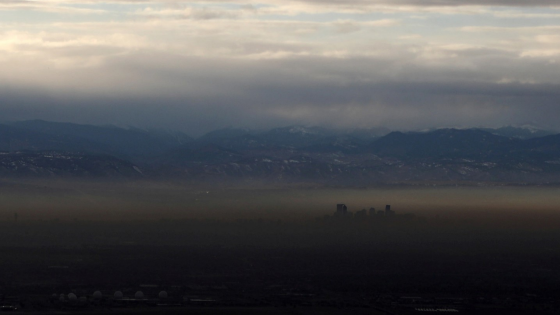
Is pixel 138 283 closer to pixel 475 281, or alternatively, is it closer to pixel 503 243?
pixel 475 281

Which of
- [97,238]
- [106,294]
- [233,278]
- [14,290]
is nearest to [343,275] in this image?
[233,278]

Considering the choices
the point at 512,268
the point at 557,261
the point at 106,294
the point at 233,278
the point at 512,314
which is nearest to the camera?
the point at 512,314

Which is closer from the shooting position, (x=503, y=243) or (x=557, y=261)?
(x=557, y=261)

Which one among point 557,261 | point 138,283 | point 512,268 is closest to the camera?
point 138,283

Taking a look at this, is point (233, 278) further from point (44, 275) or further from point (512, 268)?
point (512, 268)

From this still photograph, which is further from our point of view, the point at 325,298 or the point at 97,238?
the point at 97,238

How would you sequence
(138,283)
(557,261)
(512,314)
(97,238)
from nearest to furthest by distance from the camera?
(512,314) → (138,283) → (557,261) → (97,238)

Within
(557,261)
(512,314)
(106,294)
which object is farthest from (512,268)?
(106,294)
